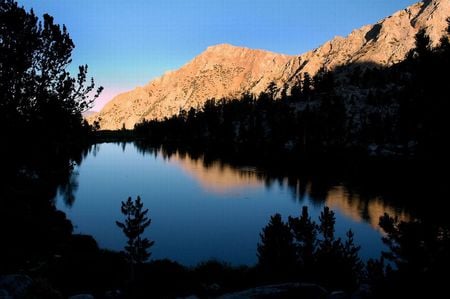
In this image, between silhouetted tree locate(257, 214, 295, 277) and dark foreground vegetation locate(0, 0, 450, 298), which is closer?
dark foreground vegetation locate(0, 0, 450, 298)

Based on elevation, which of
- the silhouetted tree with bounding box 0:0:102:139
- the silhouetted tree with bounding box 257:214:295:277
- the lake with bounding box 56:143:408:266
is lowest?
the lake with bounding box 56:143:408:266

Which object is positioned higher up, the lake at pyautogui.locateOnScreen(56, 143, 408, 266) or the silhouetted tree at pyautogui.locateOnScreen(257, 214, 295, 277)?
the silhouetted tree at pyautogui.locateOnScreen(257, 214, 295, 277)

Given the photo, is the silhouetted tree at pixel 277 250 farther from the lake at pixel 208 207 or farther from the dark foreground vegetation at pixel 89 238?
the lake at pixel 208 207

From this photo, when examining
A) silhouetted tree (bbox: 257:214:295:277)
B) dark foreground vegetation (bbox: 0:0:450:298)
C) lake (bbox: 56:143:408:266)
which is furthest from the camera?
lake (bbox: 56:143:408:266)

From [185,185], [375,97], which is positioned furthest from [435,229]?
[375,97]

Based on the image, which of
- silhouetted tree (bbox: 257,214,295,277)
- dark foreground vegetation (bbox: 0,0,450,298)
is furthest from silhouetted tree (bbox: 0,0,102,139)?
silhouetted tree (bbox: 257,214,295,277)

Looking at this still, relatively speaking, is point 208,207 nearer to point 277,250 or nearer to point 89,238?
point 89,238

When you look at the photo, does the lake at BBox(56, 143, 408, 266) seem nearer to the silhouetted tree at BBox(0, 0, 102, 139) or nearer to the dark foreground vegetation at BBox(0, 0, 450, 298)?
the dark foreground vegetation at BBox(0, 0, 450, 298)

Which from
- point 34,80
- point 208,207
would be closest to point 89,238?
point 34,80

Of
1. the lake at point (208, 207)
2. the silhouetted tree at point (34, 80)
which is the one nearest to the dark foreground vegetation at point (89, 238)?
the silhouetted tree at point (34, 80)

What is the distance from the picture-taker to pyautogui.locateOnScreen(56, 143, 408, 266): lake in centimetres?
4656

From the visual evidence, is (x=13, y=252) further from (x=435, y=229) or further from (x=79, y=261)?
(x=435, y=229)

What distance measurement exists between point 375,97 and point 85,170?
121711mm

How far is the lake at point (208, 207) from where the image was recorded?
46.6 meters
